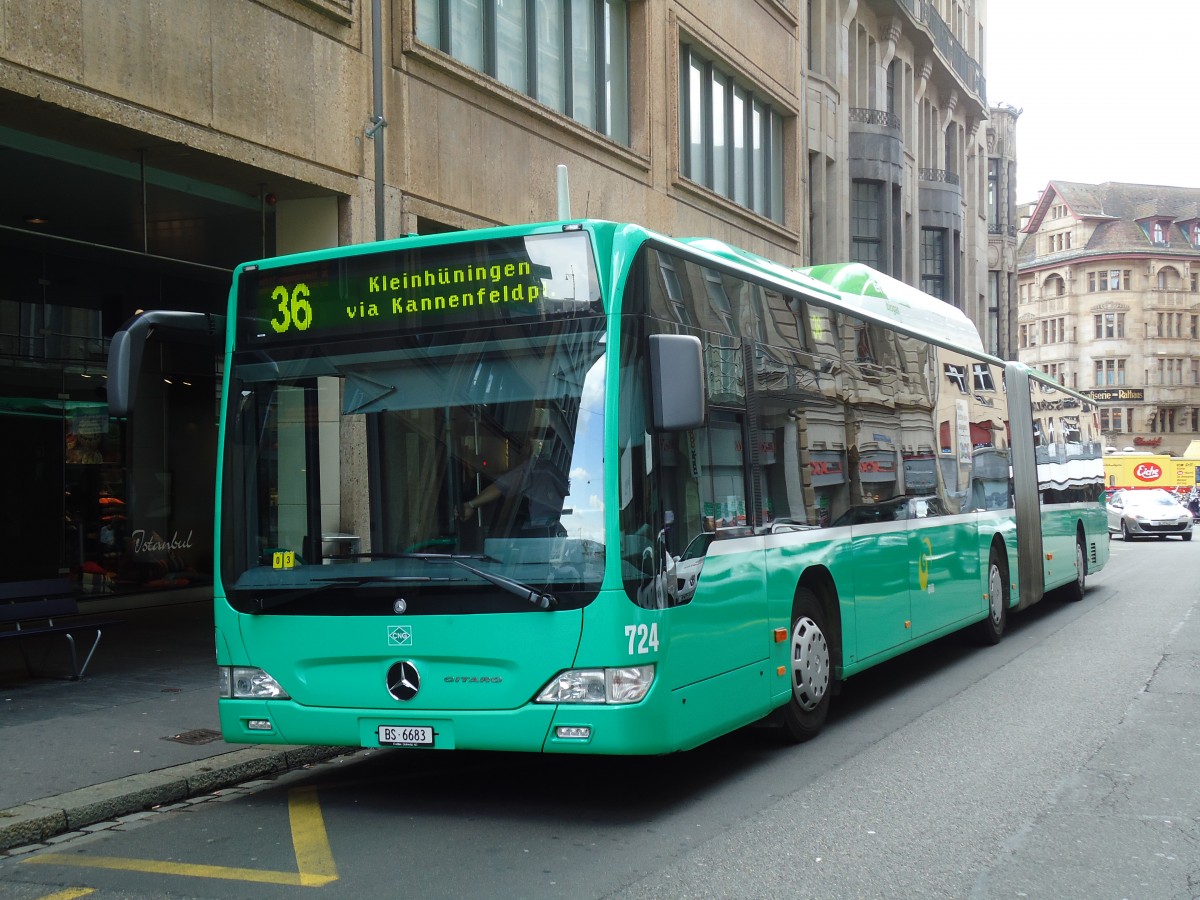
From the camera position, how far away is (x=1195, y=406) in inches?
3841

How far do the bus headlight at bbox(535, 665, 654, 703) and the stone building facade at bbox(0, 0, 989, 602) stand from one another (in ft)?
21.0

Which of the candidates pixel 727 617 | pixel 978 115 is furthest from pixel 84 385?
pixel 978 115

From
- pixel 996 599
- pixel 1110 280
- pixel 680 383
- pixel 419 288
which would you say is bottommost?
pixel 996 599

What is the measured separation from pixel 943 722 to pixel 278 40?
8490 mm

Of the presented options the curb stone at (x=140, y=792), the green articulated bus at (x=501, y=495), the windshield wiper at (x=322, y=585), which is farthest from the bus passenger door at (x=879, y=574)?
the curb stone at (x=140, y=792)

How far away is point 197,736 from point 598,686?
366 centimetres

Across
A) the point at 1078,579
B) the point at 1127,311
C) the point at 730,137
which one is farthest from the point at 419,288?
the point at 1127,311

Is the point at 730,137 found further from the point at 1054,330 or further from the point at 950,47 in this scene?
A: the point at 1054,330

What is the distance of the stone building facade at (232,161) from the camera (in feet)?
37.0

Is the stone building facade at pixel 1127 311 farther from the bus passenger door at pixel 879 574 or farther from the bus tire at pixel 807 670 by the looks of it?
the bus tire at pixel 807 670

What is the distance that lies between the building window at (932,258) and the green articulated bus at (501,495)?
3323 centimetres

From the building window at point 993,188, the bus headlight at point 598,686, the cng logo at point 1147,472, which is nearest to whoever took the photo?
the bus headlight at point 598,686

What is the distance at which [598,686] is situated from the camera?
6391 millimetres

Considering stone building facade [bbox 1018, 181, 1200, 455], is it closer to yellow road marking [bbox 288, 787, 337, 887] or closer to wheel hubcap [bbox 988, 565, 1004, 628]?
wheel hubcap [bbox 988, 565, 1004, 628]
